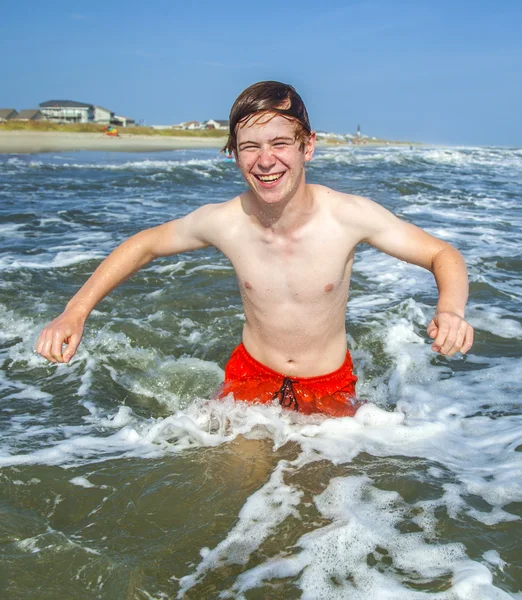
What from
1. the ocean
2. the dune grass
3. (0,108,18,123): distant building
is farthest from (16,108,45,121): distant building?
the ocean

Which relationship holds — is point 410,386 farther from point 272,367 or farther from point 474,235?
point 474,235

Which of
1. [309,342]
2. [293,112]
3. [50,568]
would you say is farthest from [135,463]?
[293,112]

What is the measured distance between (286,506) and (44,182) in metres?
14.7

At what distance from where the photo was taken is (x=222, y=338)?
4922 millimetres

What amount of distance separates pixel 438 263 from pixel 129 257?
1.45 m

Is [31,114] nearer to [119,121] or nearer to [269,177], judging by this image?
[119,121]

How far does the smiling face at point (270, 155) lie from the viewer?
2711 millimetres

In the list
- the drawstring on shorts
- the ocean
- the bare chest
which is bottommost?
the ocean

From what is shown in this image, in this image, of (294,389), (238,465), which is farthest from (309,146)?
(238,465)

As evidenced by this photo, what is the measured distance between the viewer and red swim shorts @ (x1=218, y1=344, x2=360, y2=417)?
10.5 feet

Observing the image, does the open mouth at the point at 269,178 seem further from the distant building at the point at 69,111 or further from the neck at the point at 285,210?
the distant building at the point at 69,111

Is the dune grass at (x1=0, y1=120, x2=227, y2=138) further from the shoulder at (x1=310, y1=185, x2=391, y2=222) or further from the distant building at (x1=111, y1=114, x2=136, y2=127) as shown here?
the shoulder at (x1=310, y1=185, x2=391, y2=222)

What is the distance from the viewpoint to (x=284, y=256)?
298 cm

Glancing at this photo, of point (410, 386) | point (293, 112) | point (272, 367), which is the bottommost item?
point (410, 386)
